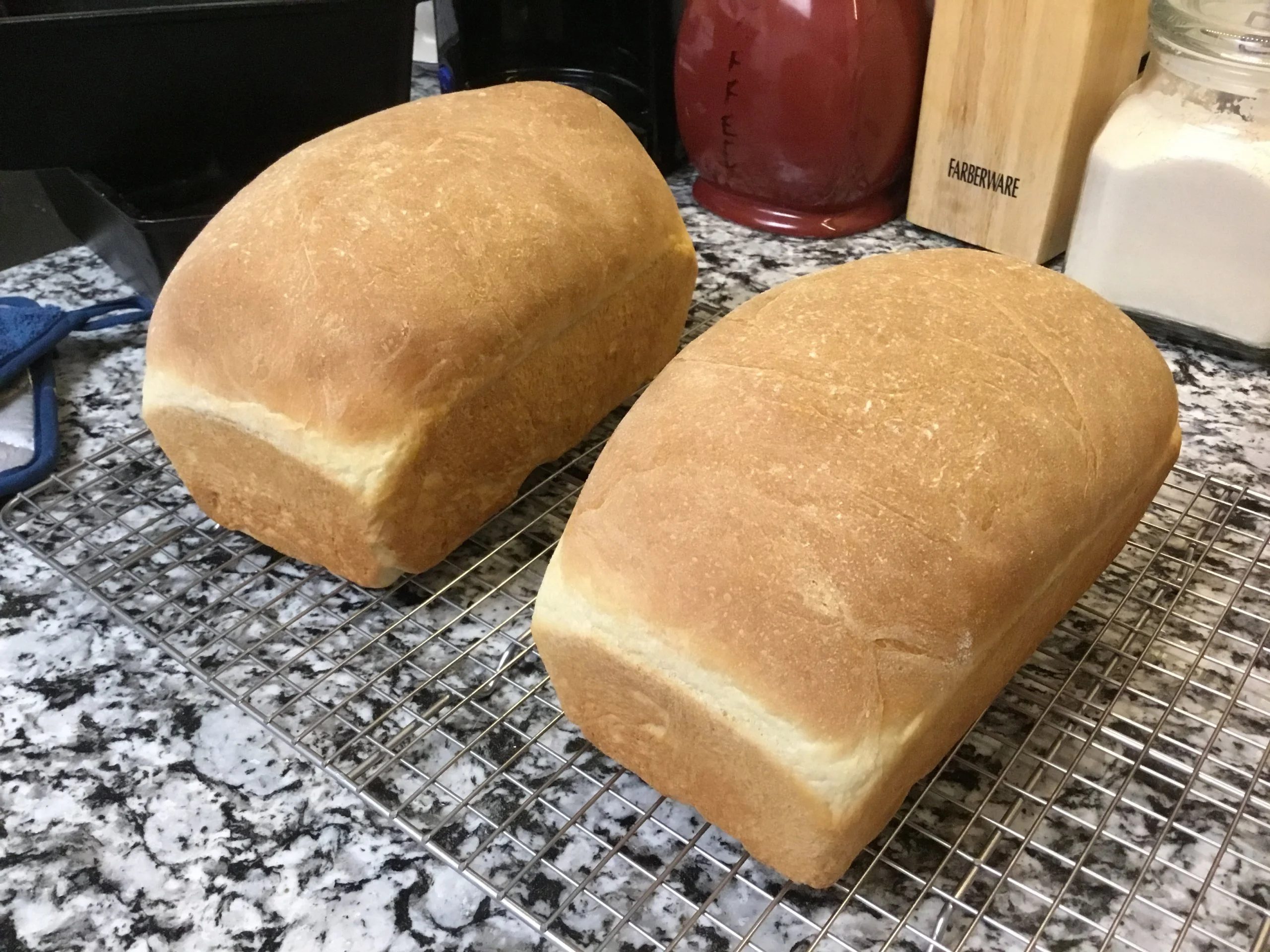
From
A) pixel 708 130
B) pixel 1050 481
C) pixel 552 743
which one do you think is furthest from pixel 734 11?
pixel 552 743

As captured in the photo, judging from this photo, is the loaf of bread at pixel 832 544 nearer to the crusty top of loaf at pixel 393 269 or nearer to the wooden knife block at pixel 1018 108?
the crusty top of loaf at pixel 393 269

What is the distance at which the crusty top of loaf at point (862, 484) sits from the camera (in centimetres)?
64

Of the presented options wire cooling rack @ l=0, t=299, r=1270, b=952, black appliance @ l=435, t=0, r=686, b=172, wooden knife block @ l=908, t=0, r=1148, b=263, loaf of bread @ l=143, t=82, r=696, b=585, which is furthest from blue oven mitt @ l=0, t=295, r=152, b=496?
wooden knife block @ l=908, t=0, r=1148, b=263

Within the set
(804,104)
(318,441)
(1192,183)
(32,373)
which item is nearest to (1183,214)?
(1192,183)

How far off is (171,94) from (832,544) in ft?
3.41

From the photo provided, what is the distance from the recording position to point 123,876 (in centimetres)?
73

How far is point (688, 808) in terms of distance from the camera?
0.78 m

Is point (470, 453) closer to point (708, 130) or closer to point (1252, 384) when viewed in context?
point (708, 130)

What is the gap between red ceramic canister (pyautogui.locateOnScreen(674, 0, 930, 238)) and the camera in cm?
135

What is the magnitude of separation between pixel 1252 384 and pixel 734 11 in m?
0.85

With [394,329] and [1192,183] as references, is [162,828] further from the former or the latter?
[1192,183]

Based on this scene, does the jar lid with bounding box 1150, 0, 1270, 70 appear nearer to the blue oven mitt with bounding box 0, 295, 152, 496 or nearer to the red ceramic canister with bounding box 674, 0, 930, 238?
the red ceramic canister with bounding box 674, 0, 930, 238

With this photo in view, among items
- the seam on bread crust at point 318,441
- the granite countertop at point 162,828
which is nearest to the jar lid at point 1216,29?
the seam on bread crust at point 318,441

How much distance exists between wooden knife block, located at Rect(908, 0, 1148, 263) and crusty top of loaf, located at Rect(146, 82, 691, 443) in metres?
0.58
